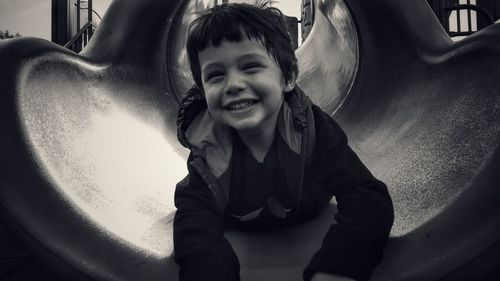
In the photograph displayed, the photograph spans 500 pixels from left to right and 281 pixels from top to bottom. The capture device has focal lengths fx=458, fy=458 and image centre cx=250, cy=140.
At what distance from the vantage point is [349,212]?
76 cm

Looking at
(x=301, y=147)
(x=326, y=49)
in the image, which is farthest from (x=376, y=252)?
(x=326, y=49)

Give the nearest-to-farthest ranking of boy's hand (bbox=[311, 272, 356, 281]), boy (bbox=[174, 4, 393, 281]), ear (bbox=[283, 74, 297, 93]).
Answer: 1. boy's hand (bbox=[311, 272, 356, 281])
2. boy (bbox=[174, 4, 393, 281])
3. ear (bbox=[283, 74, 297, 93])

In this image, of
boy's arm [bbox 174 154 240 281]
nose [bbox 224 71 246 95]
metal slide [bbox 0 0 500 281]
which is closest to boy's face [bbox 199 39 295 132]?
nose [bbox 224 71 246 95]

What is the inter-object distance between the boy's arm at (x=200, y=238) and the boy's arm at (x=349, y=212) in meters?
0.13

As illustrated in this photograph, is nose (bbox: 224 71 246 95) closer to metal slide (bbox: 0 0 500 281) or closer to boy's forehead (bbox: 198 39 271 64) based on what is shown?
boy's forehead (bbox: 198 39 271 64)

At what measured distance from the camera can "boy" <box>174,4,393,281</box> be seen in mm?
773

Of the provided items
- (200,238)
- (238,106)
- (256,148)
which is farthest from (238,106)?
(200,238)

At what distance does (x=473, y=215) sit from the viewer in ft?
2.18

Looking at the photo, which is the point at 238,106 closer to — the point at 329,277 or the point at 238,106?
the point at 238,106

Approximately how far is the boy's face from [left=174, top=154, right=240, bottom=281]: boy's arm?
137 mm

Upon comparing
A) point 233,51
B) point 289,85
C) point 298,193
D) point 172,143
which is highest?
point 233,51

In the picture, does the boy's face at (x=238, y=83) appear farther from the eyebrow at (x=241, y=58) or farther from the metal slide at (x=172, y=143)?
the metal slide at (x=172, y=143)

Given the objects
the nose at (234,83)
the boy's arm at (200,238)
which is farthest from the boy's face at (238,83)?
the boy's arm at (200,238)

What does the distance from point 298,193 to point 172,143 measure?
608 mm
